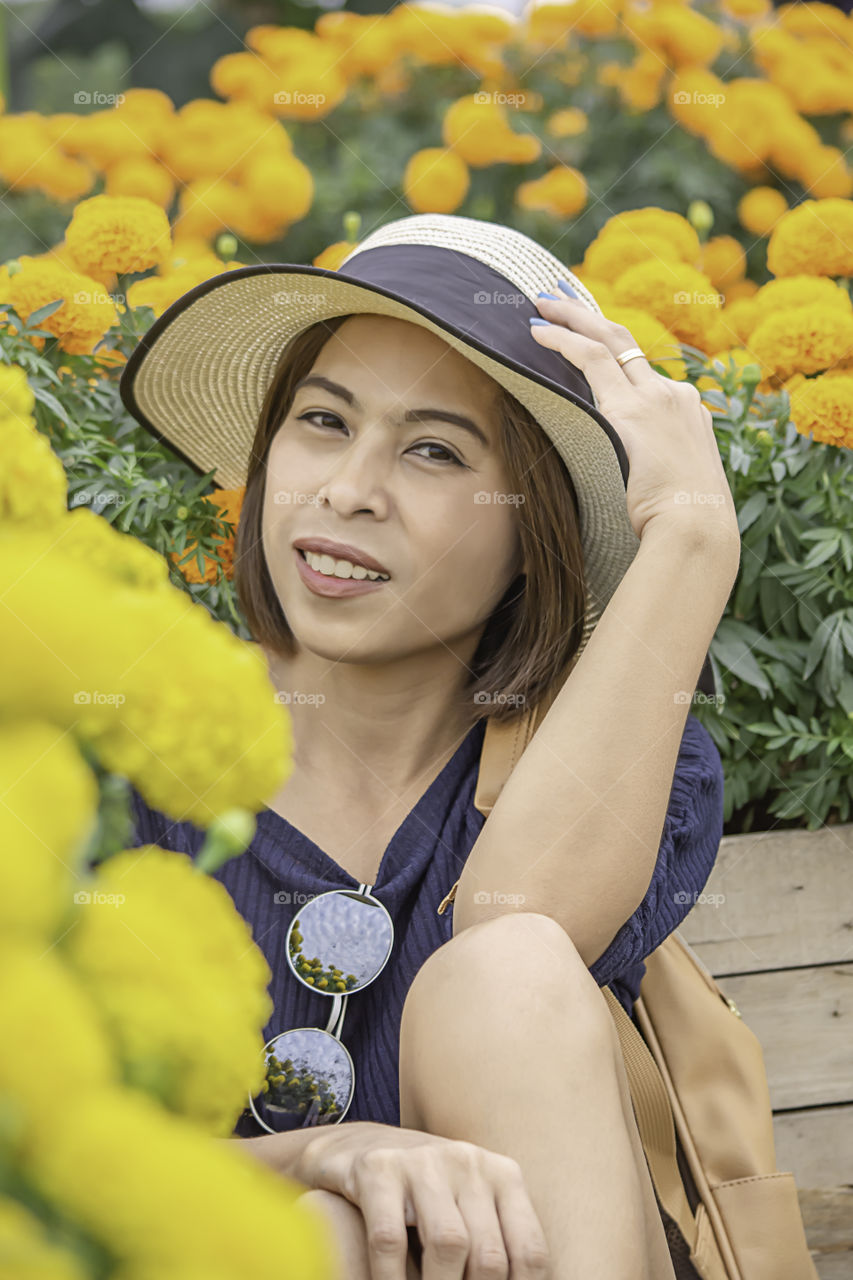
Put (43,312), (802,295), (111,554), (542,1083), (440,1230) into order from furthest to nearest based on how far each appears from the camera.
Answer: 1. (802,295)
2. (43,312)
3. (542,1083)
4. (440,1230)
5. (111,554)

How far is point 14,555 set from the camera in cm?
32

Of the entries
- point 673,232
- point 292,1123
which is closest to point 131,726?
point 292,1123

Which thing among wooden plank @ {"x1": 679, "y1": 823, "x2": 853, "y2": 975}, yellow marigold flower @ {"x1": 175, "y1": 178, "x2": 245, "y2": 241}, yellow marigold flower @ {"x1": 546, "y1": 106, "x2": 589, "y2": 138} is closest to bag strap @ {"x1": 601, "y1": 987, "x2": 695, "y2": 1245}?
wooden plank @ {"x1": 679, "y1": 823, "x2": 853, "y2": 975}

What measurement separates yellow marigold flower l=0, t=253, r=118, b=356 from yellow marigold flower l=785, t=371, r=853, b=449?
865mm

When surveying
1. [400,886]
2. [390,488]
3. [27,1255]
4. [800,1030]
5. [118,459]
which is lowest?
[800,1030]

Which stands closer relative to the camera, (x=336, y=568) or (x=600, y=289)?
(x=336, y=568)

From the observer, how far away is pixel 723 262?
7.99 ft

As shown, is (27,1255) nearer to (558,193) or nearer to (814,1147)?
(814,1147)

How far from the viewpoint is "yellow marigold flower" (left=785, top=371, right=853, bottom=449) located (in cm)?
163

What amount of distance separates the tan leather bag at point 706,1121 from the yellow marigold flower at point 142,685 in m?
0.94

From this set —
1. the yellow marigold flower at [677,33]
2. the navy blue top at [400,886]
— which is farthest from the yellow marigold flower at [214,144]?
the navy blue top at [400,886]

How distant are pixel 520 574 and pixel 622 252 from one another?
2.10 ft

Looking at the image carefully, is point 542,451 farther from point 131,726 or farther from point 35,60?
point 35,60

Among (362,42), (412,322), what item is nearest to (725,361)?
(412,322)
